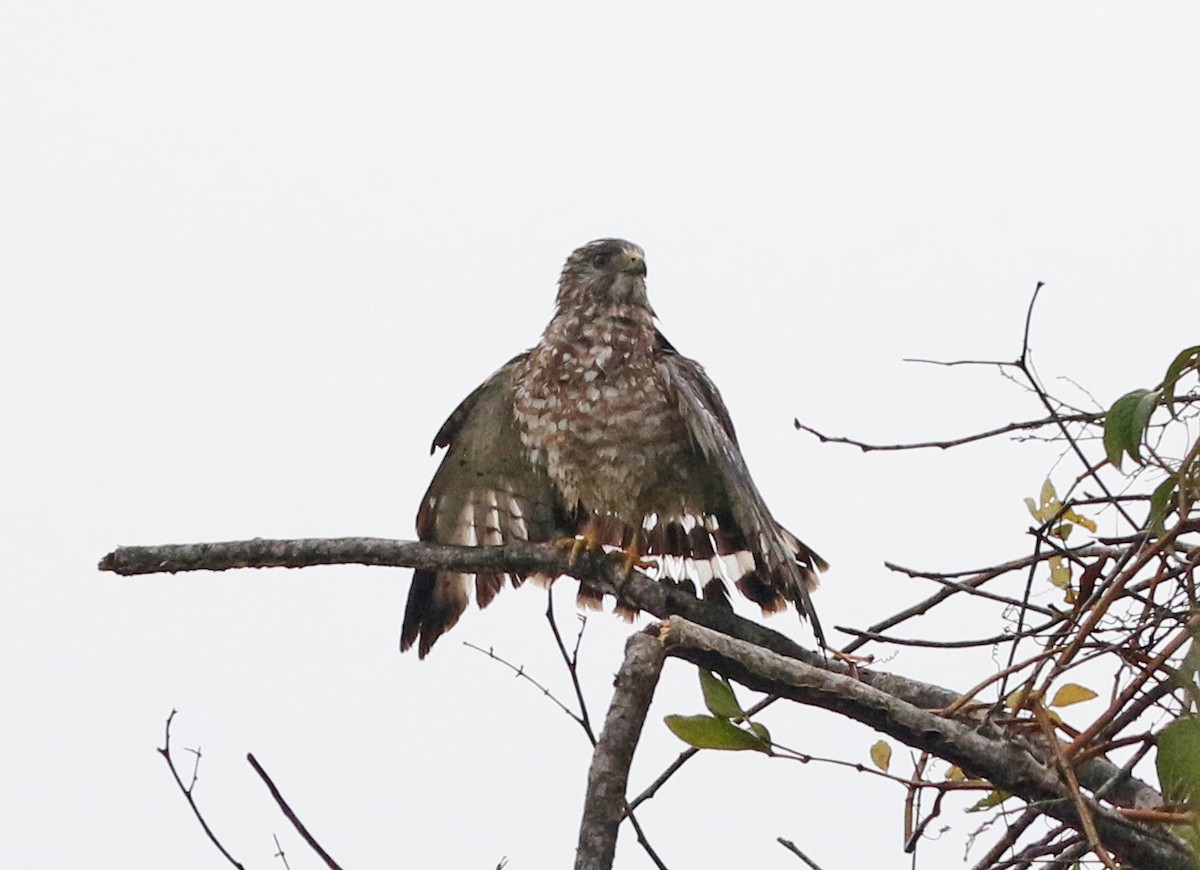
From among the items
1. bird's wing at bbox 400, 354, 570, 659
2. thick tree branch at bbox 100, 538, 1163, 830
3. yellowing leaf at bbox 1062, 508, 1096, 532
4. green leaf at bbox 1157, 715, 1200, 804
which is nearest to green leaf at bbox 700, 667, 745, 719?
thick tree branch at bbox 100, 538, 1163, 830

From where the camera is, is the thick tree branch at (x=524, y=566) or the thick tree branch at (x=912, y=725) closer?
the thick tree branch at (x=912, y=725)

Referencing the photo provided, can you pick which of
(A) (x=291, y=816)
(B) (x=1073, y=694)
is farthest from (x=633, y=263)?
(A) (x=291, y=816)

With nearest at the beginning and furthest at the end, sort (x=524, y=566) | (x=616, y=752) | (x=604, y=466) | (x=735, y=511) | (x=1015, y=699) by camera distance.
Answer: (x=616, y=752) → (x=1015, y=699) → (x=524, y=566) → (x=735, y=511) → (x=604, y=466)

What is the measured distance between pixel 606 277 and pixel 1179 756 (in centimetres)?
354

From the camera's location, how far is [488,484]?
4961 millimetres

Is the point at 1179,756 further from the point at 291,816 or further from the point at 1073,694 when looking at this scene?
the point at 291,816

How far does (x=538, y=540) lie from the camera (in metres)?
4.99

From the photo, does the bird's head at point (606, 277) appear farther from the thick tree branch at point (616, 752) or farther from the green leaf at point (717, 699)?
the thick tree branch at point (616, 752)

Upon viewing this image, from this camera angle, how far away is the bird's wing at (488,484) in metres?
4.92

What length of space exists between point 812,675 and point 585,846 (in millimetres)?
620

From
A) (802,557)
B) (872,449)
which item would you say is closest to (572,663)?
(872,449)

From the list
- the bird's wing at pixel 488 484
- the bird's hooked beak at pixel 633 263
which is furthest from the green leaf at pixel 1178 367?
the bird's hooked beak at pixel 633 263

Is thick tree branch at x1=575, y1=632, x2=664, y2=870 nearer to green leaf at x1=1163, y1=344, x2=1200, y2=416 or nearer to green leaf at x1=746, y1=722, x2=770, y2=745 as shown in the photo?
green leaf at x1=746, y1=722, x2=770, y2=745

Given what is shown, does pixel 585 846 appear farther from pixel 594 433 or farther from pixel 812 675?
pixel 594 433
